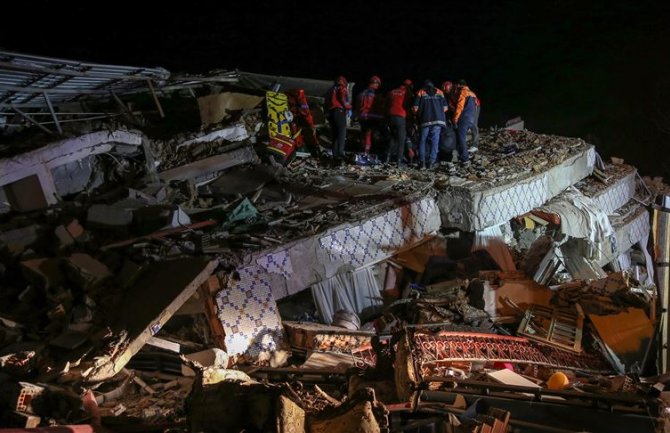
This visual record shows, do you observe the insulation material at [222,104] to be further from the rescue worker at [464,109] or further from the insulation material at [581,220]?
the insulation material at [581,220]

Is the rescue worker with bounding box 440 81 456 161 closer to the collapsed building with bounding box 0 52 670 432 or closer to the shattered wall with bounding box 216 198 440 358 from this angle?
the collapsed building with bounding box 0 52 670 432

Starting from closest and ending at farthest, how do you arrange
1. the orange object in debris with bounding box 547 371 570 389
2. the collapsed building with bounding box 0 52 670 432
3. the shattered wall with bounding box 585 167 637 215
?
the collapsed building with bounding box 0 52 670 432 < the orange object in debris with bounding box 547 371 570 389 < the shattered wall with bounding box 585 167 637 215

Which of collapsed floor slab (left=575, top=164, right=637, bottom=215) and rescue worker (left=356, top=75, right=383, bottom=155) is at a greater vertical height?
rescue worker (left=356, top=75, right=383, bottom=155)

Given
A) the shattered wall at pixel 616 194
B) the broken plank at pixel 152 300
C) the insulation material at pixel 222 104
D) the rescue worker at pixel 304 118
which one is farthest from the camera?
the shattered wall at pixel 616 194

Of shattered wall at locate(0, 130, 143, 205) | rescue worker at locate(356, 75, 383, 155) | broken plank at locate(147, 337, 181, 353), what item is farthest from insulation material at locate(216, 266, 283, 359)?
rescue worker at locate(356, 75, 383, 155)

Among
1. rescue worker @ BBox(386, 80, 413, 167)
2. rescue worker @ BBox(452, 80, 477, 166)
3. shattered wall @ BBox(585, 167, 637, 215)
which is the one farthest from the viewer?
shattered wall @ BBox(585, 167, 637, 215)

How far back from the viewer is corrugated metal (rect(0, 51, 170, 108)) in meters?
8.05

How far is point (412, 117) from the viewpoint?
11.3 meters

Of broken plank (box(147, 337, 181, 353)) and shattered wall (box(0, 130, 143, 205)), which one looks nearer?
broken plank (box(147, 337, 181, 353))

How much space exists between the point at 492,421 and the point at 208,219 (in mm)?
5832

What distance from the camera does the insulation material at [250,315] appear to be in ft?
22.7

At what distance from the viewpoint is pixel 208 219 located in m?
8.83

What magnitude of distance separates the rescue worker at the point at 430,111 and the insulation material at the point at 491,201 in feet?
5.36

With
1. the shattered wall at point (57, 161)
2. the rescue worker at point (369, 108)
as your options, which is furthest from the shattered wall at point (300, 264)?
the shattered wall at point (57, 161)
